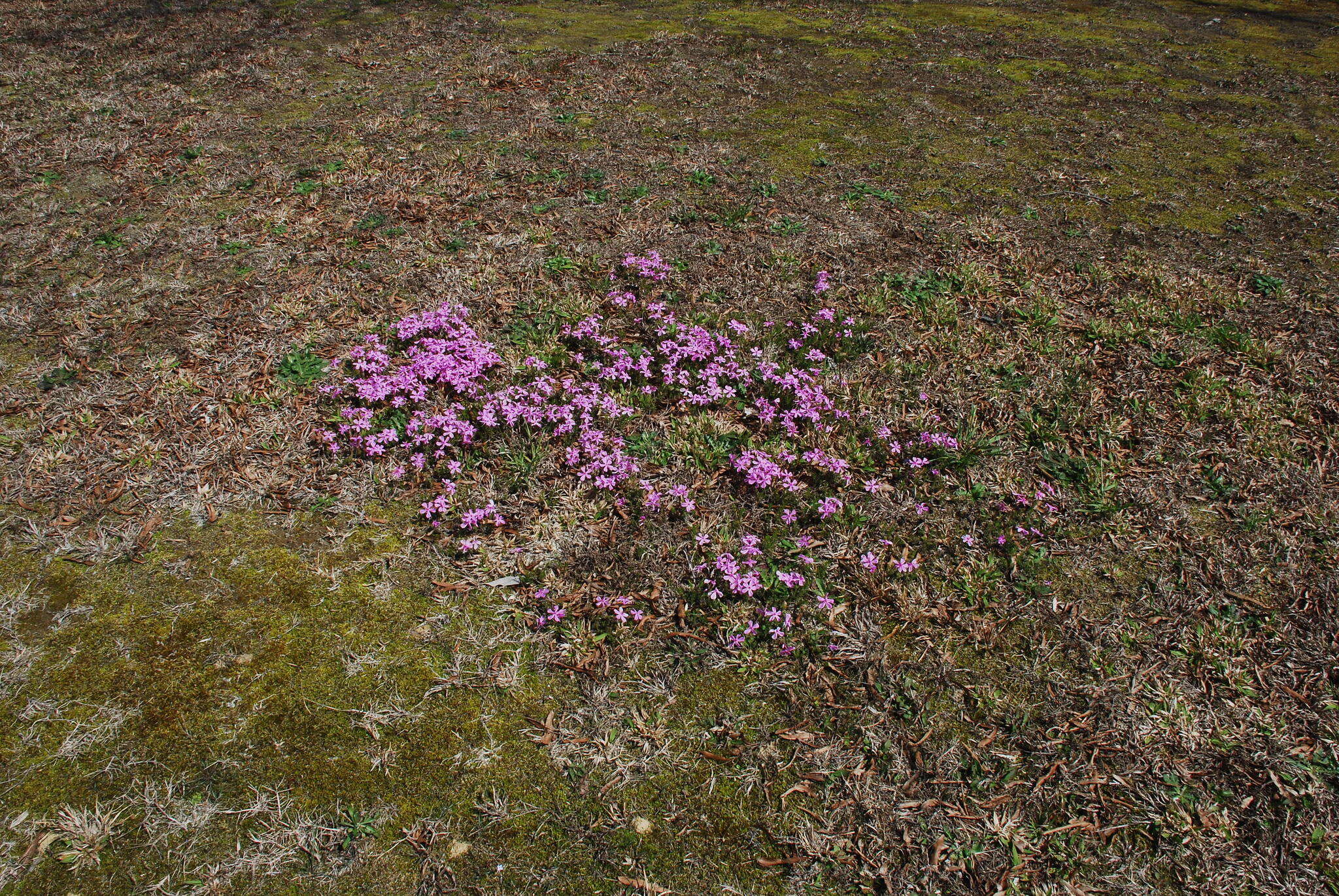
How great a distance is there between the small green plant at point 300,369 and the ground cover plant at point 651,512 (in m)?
0.06

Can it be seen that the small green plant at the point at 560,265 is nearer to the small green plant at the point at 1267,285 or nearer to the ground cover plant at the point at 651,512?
the ground cover plant at the point at 651,512

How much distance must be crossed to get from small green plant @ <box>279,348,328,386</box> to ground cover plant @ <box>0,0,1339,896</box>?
0.19ft

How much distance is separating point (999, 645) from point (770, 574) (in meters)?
1.39

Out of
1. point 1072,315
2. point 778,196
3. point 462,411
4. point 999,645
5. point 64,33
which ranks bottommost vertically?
point 999,645

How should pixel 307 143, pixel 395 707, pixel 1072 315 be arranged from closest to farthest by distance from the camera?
pixel 395 707, pixel 1072 315, pixel 307 143

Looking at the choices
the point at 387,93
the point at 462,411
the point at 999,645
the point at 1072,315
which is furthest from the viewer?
the point at 387,93

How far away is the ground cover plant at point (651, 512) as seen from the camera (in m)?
3.26

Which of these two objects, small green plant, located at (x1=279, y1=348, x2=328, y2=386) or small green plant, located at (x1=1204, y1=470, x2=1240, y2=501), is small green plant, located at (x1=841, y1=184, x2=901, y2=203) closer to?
small green plant, located at (x1=1204, y1=470, x2=1240, y2=501)

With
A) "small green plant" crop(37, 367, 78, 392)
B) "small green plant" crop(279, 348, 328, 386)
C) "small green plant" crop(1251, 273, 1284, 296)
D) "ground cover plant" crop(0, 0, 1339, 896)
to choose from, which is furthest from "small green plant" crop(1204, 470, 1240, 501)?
"small green plant" crop(37, 367, 78, 392)

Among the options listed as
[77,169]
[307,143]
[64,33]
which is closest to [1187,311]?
[307,143]

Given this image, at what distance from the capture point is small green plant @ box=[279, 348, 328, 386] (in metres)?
5.34

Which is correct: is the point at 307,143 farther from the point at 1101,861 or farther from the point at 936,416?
the point at 1101,861

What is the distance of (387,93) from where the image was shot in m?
9.96

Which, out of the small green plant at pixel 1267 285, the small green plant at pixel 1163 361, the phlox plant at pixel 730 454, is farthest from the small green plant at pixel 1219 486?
the small green plant at pixel 1267 285
